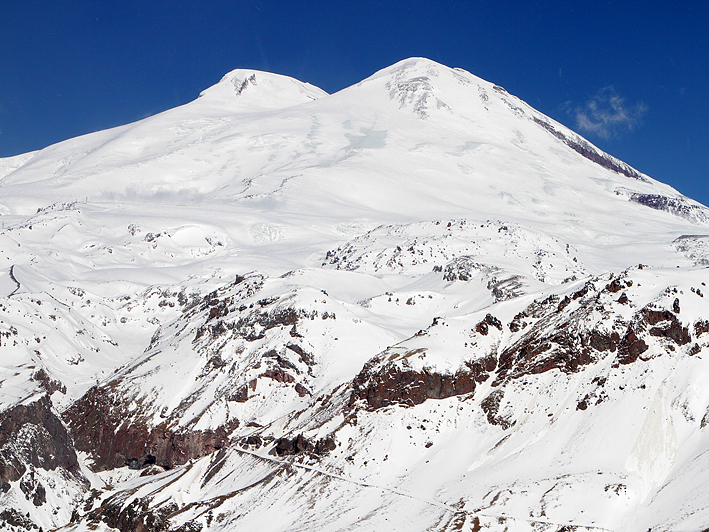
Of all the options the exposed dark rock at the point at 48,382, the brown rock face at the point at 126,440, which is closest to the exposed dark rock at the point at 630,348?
the brown rock face at the point at 126,440

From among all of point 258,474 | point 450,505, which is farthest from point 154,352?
point 450,505

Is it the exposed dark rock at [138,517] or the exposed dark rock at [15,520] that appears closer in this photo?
the exposed dark rock at [138,517]

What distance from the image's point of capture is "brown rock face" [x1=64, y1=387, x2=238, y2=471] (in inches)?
4011

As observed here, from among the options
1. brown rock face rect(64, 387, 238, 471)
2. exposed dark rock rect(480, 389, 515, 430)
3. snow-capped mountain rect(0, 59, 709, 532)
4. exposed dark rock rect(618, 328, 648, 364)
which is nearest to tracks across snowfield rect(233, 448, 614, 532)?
snow-capped mountain rect(0, 59, 709, 532)

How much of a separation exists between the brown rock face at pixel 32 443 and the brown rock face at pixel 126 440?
487 cm

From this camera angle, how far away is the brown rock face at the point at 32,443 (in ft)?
316

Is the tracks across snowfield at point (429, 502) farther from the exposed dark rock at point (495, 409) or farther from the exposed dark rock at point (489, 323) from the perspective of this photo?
the exposed dark rock at point (489, 323)

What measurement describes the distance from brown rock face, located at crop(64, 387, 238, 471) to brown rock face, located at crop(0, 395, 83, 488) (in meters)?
4.87

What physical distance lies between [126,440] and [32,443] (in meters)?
12.2

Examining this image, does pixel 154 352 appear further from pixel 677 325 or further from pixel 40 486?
pixel 677 325

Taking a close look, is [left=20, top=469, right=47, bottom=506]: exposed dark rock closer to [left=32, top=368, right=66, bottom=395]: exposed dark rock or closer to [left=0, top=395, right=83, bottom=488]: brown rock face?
[left=0, top=395, right=83, bottom=488]: brown rock face

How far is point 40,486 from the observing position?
314ft

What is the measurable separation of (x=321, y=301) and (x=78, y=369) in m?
49.6

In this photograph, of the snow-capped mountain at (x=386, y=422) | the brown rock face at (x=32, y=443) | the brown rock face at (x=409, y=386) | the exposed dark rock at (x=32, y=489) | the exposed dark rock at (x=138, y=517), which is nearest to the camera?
the snow-capped mountain at (x=386, y=422)
